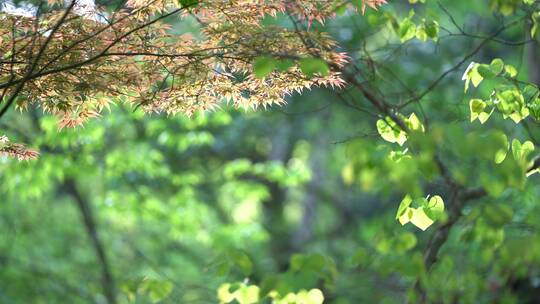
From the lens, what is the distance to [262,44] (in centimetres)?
243

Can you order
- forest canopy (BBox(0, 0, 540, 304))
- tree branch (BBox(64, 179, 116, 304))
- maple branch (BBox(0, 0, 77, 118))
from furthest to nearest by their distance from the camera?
1. tree branch (BBox(64, 179, 116, 304))
2. forest canopy (BBox(0, 0, 540, 304))
3. maple branch (BBox(0, 0, 77, 118))

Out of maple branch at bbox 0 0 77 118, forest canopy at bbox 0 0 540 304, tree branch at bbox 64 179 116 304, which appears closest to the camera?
maple branch at bbox 0 0 77 118

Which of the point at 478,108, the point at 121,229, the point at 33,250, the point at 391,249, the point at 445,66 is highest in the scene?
the point at 445,66

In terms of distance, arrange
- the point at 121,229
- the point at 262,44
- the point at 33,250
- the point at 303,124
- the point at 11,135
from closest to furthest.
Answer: the point at 262,44
the point at 11,135
the point at 33,250
the point at 303,124
the point at 121,229

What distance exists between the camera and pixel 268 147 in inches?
469

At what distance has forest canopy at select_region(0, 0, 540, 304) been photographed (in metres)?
2.43

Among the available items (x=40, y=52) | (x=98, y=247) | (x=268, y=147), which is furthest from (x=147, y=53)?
(x=268, y=147)

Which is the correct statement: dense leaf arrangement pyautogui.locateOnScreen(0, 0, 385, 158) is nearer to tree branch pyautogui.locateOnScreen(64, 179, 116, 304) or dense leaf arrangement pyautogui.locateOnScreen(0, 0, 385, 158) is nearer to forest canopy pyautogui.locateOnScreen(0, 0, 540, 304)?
forest canopy pyautogui.locateOnScreen(0, 0, 540, 304)

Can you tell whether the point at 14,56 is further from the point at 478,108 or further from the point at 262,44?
the point at 478,108

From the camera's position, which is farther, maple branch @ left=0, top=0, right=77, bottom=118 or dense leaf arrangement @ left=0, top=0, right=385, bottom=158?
dense leaf arrangement @ left=0, top=0, right=385, bottom=158

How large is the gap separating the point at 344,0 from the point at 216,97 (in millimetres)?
626

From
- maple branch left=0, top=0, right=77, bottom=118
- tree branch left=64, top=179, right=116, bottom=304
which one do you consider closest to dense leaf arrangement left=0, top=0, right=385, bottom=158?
maple branch left=0, top=0, right=77, bottom=118

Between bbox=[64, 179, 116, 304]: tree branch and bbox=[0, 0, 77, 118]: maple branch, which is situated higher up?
bbox=[64, 179, 116, 304]: tree branch

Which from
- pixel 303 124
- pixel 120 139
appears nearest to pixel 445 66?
pixel 303 124
